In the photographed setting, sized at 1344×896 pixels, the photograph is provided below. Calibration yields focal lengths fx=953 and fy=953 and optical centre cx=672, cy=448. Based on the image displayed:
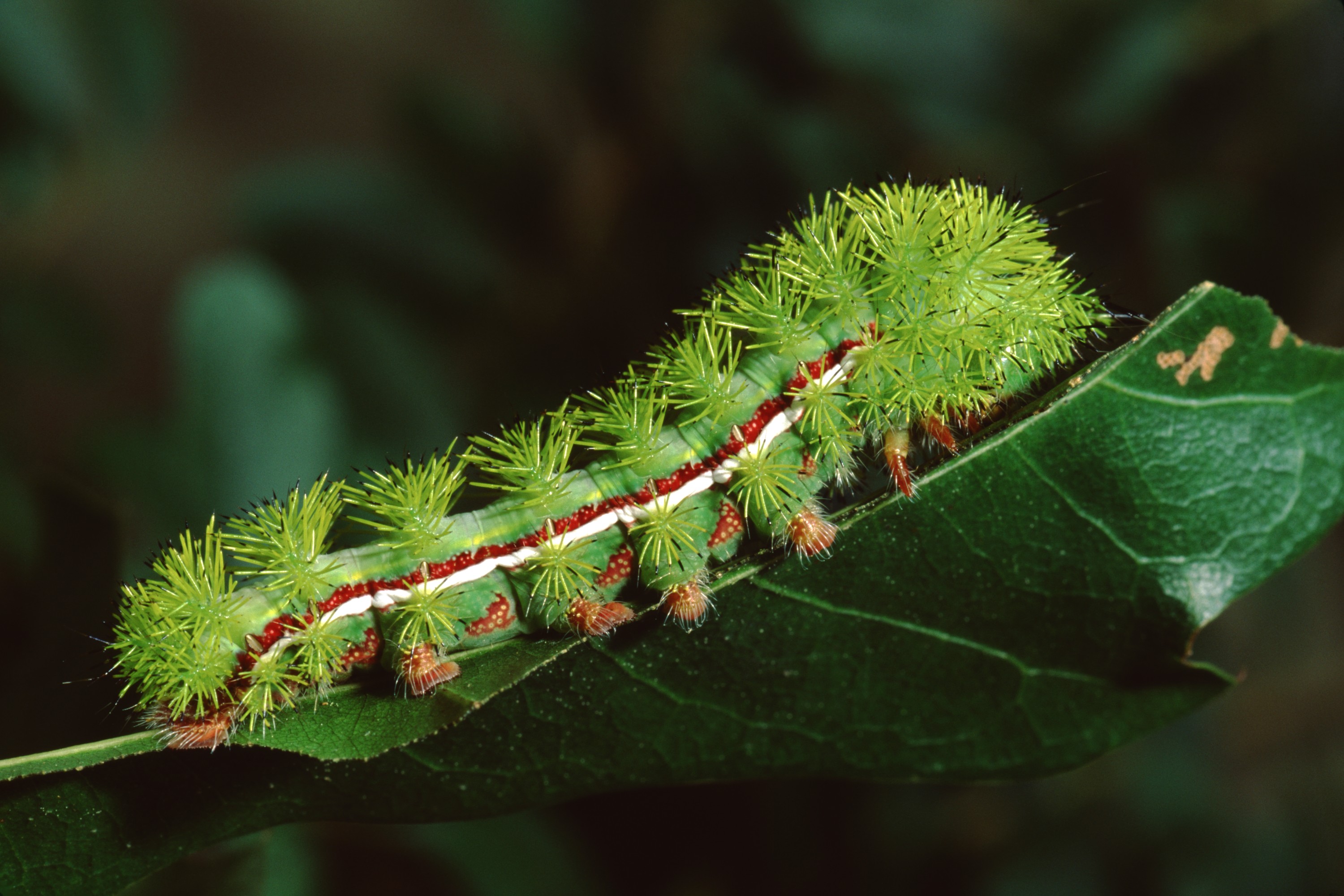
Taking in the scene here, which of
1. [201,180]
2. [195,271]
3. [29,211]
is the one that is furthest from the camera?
[201,180]

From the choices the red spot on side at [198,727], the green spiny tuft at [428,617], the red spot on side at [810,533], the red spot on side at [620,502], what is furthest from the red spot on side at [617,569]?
the red spot on side at [198,727]

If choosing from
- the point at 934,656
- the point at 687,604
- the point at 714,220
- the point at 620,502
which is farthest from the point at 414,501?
the point at 714,220

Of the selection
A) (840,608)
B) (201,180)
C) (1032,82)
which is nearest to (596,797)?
(840,608)

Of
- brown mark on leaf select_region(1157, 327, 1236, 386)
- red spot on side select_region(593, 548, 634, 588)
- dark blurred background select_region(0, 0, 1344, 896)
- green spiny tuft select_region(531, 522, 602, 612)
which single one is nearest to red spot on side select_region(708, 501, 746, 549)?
red spot on side select_region(593, 548, 634, 588)

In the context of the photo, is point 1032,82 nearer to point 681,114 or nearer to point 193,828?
point 681,114

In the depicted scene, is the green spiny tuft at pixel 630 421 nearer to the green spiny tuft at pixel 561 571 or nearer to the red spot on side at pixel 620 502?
the red spot on side at pixel 620 502

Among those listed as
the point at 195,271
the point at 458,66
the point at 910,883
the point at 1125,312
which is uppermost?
the point at 458,66
